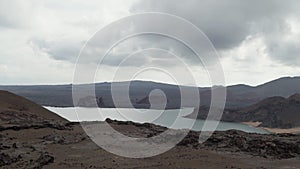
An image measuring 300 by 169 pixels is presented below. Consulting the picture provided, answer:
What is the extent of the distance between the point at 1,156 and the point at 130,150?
852 cm

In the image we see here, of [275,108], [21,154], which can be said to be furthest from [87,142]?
[275,108]

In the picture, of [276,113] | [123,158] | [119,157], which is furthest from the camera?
[276,113]

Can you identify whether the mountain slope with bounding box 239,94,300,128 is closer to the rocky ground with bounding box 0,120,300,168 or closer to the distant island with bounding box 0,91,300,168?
the distant island with bounding box 0,91,300,168

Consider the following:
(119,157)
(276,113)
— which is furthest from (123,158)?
(276,113)

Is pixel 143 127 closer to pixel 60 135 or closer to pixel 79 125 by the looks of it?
pixel 79 125

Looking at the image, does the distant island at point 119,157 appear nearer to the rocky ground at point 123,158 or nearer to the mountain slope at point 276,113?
the rocky ground at point 123,158

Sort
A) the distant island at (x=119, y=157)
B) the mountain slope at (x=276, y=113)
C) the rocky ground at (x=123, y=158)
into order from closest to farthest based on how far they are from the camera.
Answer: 1. the rocky ground at (x=123, y=158)
2. the distant island at (x=119, y=157)
3. the mountain slope at (x=276, y=113)

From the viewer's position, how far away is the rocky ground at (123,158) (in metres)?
23.9

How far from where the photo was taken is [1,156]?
2559 cm

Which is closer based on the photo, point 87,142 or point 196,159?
point 196,159

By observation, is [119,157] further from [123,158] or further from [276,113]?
[276,113]

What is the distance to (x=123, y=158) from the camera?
25.4 metres

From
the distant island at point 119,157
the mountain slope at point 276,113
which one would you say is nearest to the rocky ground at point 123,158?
the distant island at point 119,157

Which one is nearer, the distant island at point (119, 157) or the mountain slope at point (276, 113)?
the distant island at point (119, 157)
